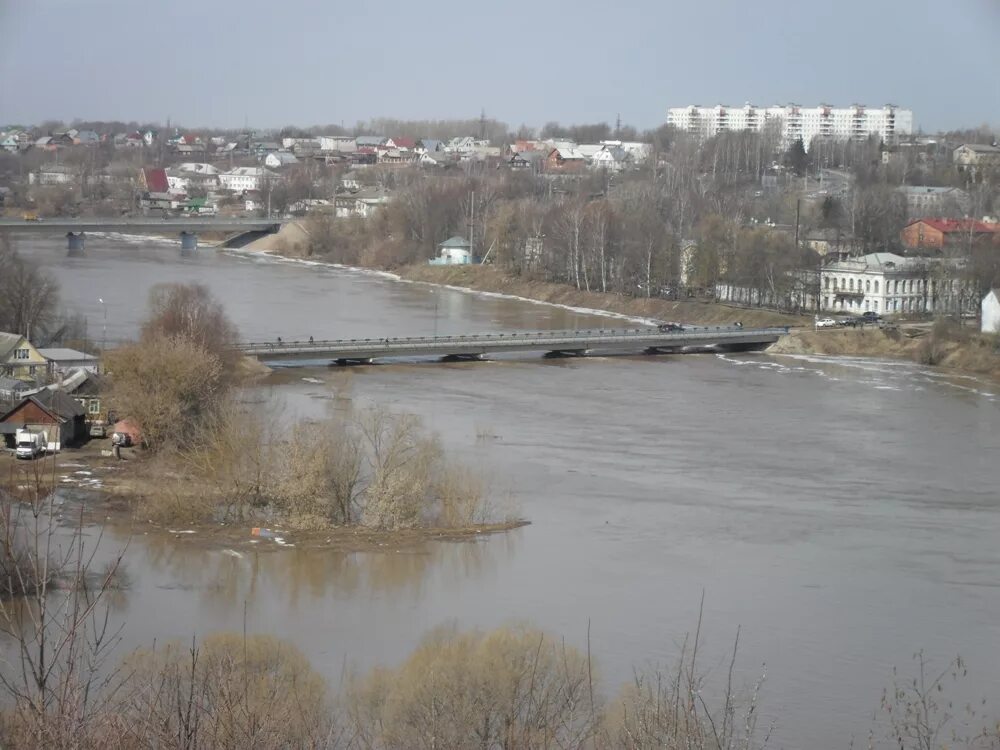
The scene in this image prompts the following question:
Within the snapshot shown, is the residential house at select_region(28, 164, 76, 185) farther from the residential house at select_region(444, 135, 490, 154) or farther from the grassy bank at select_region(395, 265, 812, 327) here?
the grassy bank at select_region(395, 265, 812, 327)

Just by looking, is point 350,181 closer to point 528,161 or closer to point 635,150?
point 528,161

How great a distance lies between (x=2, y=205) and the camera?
65.4 ft

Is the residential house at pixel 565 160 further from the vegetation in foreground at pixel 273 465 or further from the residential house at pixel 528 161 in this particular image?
the vegetation in foreground at pixel 273 465

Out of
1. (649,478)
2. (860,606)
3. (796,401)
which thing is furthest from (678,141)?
(860,606)

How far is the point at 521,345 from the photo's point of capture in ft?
29.9

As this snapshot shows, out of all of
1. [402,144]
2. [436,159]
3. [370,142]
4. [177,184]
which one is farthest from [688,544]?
[370,142]

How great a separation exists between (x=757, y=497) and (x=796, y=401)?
7.94 feet

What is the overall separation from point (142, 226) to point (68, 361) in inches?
421

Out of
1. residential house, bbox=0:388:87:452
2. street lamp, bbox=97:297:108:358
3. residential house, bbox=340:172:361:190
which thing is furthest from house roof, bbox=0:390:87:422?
residential house, bbox=340:172:361:190

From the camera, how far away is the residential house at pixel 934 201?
15.1 m

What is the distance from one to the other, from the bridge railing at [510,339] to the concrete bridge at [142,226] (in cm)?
716

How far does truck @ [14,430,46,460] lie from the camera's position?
5.44 meters

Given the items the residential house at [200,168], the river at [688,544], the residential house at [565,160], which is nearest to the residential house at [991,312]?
the river at [688,544]

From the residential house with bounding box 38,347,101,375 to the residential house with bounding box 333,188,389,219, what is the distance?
11.0m
